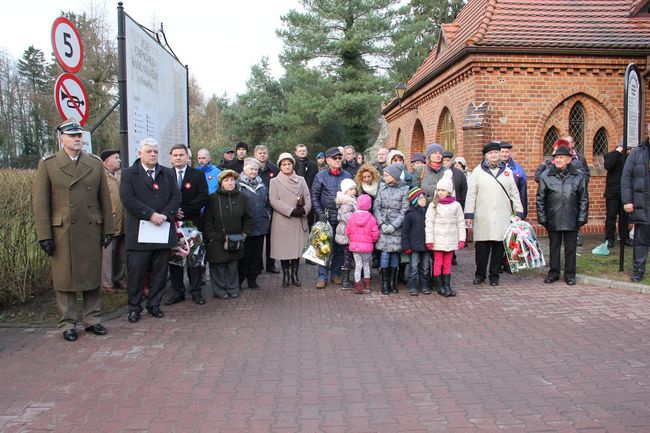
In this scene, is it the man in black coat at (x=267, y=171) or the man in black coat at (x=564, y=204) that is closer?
the man in black coat at (x=564, y=204)

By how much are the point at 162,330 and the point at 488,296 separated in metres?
4.26

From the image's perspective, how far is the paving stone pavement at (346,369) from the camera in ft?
12.4

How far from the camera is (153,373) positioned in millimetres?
4668

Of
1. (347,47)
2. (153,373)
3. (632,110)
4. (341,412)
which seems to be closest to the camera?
(341,412)

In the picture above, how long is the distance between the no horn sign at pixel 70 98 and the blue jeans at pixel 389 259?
14.7 ft

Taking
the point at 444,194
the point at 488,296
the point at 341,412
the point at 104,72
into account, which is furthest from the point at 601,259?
the point at 104,72

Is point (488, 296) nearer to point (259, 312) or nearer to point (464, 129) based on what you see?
point (259, 312)

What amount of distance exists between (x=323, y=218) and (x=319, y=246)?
56cm

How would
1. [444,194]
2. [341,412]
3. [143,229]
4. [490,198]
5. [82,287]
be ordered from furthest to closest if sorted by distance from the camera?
[490,198], [444,194], [143,229], [82,287], [341,412]

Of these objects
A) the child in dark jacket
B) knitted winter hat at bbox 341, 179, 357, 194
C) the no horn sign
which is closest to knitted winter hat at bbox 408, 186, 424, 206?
the child in dark jacket

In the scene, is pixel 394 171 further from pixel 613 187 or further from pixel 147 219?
pixel 613 187

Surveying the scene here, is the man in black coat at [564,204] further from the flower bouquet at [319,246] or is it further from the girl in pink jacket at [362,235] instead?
the flower bouquet at [319,246]

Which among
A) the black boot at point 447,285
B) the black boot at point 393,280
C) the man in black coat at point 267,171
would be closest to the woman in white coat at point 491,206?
the black boot at point 447,285

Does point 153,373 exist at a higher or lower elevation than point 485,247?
lower
